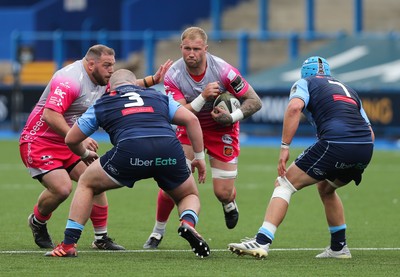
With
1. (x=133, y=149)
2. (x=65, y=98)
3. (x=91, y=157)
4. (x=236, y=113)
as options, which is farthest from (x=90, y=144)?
(x=236, y=113)

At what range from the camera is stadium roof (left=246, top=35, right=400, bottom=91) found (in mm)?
28453

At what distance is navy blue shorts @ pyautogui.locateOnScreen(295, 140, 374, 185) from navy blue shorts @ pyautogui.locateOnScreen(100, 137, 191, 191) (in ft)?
3.72

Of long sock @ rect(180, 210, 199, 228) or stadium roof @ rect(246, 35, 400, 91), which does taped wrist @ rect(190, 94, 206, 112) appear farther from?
stadium roof @ rect(246, 35, 400, 91)

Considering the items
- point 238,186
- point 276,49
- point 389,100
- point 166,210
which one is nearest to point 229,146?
point 166,210

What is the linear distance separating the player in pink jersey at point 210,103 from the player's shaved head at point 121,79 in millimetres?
1005

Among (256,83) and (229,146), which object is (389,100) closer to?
(256,83)

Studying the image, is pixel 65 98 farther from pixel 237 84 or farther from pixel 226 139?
pixel 226 139

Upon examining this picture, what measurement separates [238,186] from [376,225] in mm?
5284

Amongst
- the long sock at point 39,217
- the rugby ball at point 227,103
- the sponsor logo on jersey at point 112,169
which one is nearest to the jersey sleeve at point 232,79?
the rugby ball at point 227,103

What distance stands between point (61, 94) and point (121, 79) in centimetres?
75

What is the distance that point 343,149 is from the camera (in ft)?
35.1

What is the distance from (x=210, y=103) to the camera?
12344mm

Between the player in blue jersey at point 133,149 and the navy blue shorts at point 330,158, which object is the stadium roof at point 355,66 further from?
the player in blue jersey at point 133,149

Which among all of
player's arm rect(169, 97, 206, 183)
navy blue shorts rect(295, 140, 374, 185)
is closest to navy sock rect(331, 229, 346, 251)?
navy blue shorts rect(295, 140, 374, 185)
